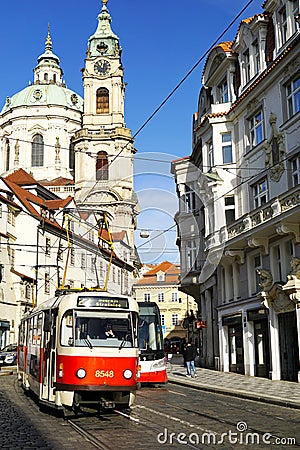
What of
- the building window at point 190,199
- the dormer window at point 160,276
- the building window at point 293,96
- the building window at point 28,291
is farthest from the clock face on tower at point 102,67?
the building window at point 293,96

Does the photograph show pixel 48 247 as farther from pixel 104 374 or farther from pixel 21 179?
pixel 104 374

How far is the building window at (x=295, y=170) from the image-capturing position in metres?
25.8

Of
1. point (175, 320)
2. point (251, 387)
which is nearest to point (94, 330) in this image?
point (251, 387)

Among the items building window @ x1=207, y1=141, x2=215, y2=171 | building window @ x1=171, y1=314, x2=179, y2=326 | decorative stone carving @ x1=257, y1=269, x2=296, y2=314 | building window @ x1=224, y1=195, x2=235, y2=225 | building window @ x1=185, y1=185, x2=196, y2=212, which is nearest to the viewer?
decorative stone carving @ x1=257, y1=269, x2=296, y2=314

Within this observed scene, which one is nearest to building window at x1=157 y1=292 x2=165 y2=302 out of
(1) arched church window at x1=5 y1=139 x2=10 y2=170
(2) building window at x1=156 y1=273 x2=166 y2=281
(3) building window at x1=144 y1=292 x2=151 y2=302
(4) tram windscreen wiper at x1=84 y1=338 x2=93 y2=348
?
(3) building window at x1=144 y1=292 x2=151 y2=302

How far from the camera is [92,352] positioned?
1392 centimetres

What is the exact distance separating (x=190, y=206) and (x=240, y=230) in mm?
11949

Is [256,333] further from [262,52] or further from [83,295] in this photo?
[83,295]

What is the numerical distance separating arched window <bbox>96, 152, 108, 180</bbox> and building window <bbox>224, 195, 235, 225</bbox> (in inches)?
2326

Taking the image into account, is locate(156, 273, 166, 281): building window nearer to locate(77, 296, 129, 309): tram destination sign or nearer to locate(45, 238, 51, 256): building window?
locate(45, 238, 51, 256): building window

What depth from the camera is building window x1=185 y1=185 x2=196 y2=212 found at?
40.2m

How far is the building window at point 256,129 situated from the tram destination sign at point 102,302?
16.7 m

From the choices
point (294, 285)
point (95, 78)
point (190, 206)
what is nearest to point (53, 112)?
point (95, 78)

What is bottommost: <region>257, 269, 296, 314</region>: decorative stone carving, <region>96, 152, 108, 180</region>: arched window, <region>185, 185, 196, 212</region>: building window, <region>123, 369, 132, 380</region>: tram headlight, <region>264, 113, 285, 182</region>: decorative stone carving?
<region>123, 369, 132, 380</region>: tram headlight
